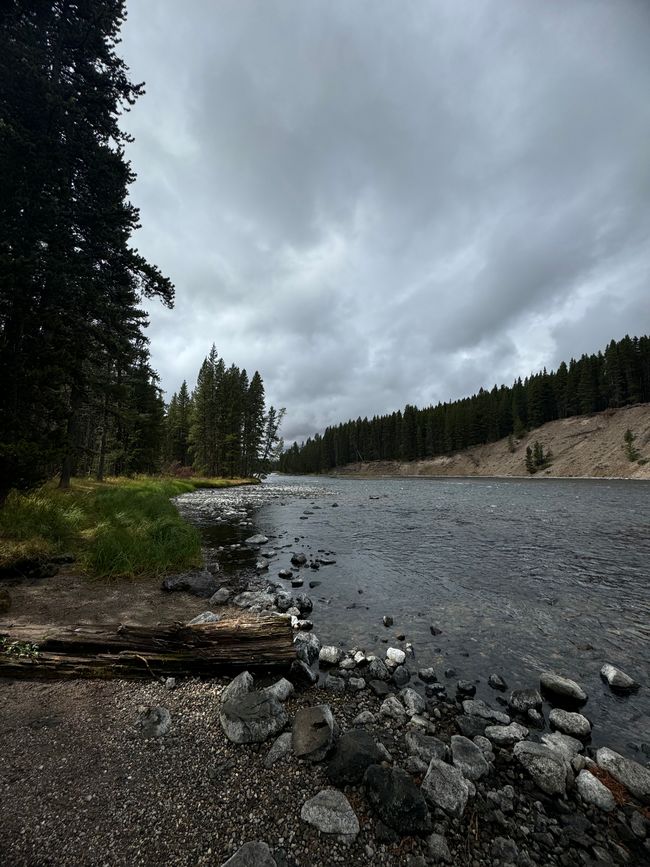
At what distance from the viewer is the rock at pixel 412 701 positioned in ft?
14.7

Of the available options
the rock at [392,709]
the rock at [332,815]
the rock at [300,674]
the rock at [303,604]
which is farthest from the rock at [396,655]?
the rock at [332,815]

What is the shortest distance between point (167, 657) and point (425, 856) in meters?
3.59

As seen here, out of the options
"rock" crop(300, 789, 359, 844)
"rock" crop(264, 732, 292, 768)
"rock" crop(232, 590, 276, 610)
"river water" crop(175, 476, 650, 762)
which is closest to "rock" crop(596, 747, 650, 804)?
"river water" crop(175, 476, 650, 762)

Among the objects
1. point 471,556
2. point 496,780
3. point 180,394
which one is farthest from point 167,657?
point 180,394

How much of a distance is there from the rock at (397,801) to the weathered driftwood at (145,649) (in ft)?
6.52

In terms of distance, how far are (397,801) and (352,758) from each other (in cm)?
56

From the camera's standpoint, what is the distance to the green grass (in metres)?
8.48

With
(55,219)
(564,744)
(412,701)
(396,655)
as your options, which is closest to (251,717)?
(412,701)

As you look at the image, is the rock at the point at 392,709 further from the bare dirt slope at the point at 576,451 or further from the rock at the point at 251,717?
the bare dirt slope at the point at 576,451

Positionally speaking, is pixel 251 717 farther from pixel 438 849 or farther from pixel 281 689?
pixel 438 849

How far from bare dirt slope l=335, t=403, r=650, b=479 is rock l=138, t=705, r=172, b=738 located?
80.3 meters

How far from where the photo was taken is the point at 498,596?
839cm

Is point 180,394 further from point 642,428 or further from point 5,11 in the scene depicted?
point 642,428

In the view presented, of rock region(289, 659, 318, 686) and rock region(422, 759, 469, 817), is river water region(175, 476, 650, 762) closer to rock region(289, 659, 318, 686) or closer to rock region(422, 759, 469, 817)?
rock region(289, 659, 318, 686)
